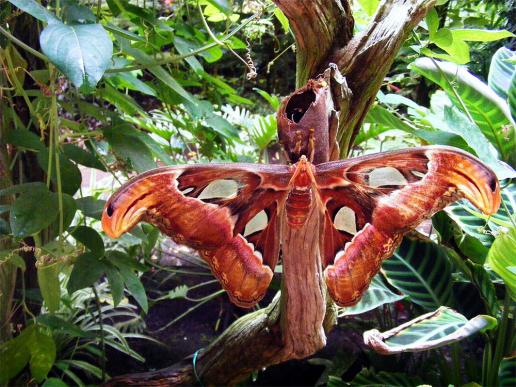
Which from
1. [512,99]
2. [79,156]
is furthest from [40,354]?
[512,99]

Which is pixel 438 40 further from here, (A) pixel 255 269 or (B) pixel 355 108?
(A) pixel 255 269

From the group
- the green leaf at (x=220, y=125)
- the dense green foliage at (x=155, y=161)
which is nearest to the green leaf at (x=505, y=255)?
the dense green foliage at (x=155, y=161)

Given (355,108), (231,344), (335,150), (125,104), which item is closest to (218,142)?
(125,104)

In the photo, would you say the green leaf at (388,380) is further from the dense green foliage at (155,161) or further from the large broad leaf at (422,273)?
the large broad leaf at (422,273)

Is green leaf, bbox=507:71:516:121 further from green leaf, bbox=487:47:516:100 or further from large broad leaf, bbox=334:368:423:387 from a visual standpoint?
large broad leaf, bbox=334:368:423:387

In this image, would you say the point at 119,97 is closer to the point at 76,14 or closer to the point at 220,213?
the point at 76,14
